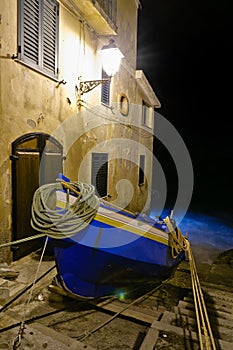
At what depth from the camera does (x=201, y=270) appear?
26.8 ft

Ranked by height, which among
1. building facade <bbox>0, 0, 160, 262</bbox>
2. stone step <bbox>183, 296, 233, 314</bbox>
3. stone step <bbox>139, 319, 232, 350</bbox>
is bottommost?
stone step <bbox>183, 296, 233, 314</bbox>

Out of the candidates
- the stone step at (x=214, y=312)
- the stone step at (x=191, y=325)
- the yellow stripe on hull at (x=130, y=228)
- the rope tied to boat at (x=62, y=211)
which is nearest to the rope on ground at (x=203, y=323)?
the stone step at (x=191, y=325)

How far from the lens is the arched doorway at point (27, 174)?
4969 mm

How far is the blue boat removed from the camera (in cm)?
384

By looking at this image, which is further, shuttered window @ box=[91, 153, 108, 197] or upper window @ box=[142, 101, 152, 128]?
upper window @ box=[142, 101, 152, 128]

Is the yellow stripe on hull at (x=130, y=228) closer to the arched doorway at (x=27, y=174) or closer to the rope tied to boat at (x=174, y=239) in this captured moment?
the rope tied to boat at (x=174, y=239)

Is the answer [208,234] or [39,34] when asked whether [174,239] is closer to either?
[39,34]

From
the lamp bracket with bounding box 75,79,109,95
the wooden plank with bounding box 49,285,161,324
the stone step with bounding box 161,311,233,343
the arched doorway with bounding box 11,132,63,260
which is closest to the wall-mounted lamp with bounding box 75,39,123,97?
the lamp bracket with bounding box 75,79,109,95

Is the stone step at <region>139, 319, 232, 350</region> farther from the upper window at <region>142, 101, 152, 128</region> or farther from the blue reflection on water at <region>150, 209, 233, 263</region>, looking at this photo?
the upper window at <region>142, 101, 152, 128</region>

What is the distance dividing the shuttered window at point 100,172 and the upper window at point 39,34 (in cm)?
326

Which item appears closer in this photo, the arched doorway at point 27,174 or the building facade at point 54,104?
the building facade at point 54,104

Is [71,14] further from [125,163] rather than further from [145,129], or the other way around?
[145,129]

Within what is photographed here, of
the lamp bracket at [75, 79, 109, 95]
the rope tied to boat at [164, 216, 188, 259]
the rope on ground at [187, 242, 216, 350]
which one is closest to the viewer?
the rope on ground at [187, 242, 216, 350]

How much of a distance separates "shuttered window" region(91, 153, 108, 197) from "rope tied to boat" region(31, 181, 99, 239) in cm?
453
